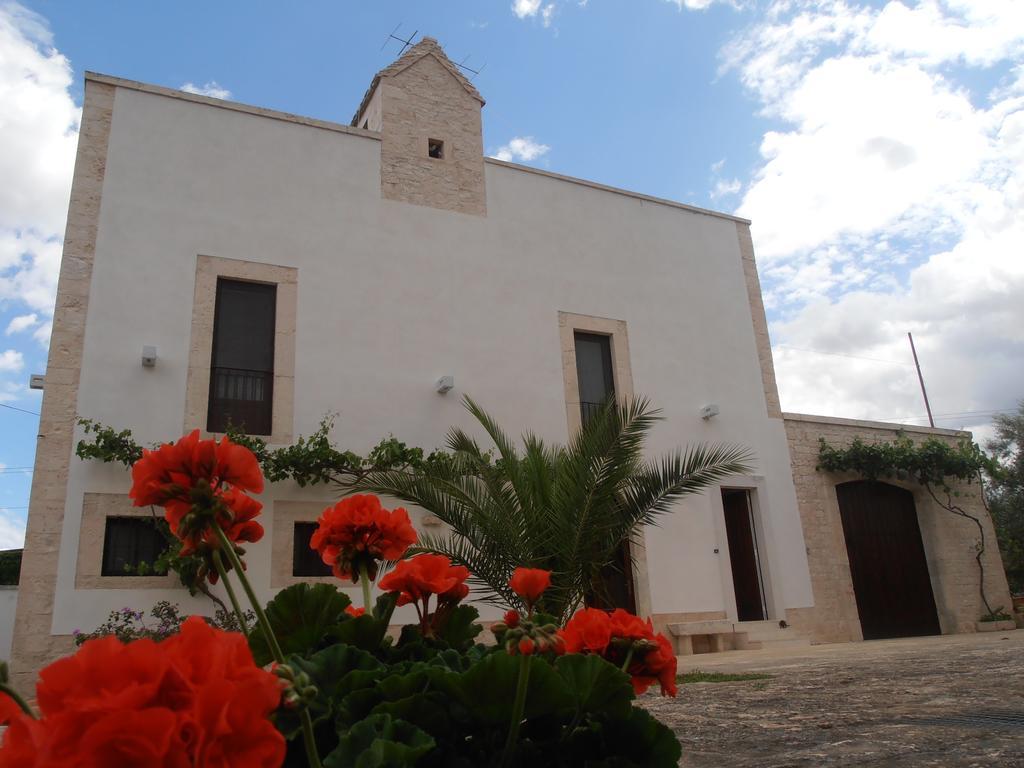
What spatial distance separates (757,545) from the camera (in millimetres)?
11906

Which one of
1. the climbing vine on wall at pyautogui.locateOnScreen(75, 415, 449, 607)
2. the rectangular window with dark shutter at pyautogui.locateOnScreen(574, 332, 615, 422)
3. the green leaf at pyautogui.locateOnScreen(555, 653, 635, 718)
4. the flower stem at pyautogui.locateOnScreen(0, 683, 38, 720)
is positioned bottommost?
the green leaf at pyautogui.locateOnScreen(555, 653, 635, 718)

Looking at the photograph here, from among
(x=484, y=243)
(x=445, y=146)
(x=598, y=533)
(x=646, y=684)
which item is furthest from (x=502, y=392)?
(x=646, y=684)

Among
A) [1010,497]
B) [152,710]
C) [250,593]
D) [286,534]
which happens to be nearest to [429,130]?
[286,534]

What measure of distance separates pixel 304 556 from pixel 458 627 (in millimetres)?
8198

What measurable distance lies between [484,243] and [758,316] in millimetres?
5000

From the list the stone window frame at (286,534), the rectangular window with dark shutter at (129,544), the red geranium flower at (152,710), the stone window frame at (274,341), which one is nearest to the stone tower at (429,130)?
the stone window frame at (274,341)

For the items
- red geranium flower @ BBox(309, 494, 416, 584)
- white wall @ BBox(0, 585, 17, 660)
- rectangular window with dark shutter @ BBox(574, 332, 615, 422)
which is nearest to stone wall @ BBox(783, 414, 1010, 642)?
rectangular window with dark shutter @ BBox(574, 332, 615, 422)

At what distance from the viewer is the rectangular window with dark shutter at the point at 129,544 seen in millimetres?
8414

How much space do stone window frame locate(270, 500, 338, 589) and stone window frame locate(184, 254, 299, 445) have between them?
78cm

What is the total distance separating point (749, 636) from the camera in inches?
432

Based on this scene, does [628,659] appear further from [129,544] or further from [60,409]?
[60,409]

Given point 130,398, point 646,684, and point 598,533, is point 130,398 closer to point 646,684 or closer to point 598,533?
point 598,533

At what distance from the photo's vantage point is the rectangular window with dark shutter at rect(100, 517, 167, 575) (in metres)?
8.41

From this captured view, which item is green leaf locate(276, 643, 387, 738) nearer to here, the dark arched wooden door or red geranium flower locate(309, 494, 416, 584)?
red geranium flower locate(309, 494, 416, 584)
